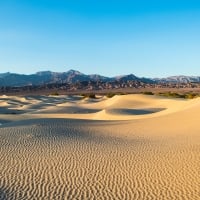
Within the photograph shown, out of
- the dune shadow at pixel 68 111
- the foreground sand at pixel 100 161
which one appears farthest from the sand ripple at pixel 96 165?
the dune shadow at pixel 68 111

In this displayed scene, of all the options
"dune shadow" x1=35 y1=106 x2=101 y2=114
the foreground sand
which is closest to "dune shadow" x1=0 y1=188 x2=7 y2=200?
the foreground sand

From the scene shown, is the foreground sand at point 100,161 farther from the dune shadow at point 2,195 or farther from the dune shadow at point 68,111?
the dune shadow at point 68,111

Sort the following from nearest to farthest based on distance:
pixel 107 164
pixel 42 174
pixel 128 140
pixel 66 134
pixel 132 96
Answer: pixel 42 174
pixel 107 164
pixel 128 140
pixel 66 134
pixel 132 96

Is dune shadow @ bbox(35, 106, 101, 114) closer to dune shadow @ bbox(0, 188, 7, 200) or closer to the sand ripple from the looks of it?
the sand ripple

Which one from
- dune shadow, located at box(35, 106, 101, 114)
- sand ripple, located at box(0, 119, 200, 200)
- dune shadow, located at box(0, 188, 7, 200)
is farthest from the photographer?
dune shadow, located at box(35, 106, 101, 114)

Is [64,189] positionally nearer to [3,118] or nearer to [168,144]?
[168,144]

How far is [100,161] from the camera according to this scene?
1592cm

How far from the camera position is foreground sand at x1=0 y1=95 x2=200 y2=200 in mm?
12227

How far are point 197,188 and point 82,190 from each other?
11.3ft

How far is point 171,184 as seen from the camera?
41.3 feet

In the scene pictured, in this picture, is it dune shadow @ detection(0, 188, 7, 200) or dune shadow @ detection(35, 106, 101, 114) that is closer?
dune shadow @ detection(0, 188, 7, 200)

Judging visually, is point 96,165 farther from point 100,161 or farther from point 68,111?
point 68,111

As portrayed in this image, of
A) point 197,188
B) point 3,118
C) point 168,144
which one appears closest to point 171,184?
point 197,188

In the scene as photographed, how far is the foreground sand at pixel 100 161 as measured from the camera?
12.2 m
